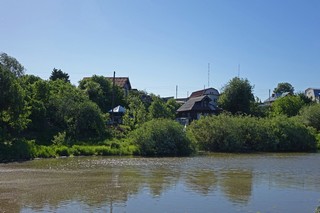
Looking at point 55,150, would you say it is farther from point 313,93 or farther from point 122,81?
point 313,93

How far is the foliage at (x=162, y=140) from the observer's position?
1465 inches

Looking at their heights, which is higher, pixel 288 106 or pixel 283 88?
pixel 283 88

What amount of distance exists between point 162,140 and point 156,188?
18951 mm

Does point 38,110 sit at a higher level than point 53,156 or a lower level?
higher

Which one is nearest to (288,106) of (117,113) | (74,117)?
(117,113)

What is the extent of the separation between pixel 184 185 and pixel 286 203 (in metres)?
5.37

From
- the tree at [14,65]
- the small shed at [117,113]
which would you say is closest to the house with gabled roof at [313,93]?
the small shed at [117,113]

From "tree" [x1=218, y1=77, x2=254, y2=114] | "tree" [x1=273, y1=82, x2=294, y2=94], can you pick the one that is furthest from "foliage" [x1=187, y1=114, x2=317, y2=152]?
"tree" [x1=273, y1=82, x2=294, y2=94]

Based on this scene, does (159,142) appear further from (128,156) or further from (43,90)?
(43,90)

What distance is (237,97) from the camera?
2771 inches

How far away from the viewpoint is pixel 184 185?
19.6 metres

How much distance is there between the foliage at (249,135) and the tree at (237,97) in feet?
67.0

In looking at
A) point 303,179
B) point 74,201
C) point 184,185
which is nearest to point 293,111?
point 303,179

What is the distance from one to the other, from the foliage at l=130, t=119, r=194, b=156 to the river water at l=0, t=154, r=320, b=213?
8454mm
